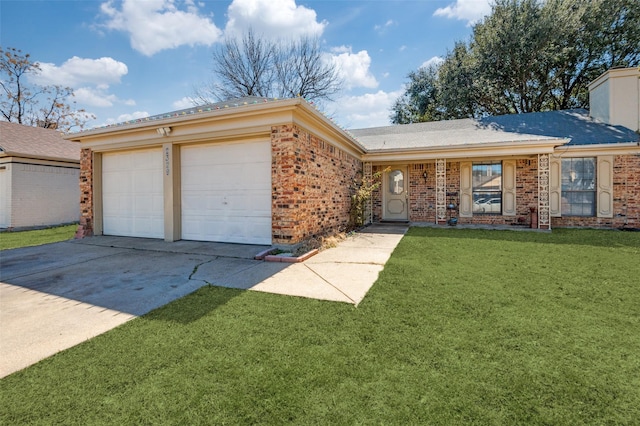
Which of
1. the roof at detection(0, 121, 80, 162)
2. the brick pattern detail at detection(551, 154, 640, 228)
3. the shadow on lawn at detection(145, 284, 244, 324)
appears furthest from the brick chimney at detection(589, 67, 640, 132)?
the roof at detection(0, 121, 80, 162)

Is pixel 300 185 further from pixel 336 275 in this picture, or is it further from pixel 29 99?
pixel 29 99

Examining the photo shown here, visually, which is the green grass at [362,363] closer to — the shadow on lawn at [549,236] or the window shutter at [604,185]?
the shadow on lawn at [549,236]

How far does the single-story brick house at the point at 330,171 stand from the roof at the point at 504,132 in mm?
63

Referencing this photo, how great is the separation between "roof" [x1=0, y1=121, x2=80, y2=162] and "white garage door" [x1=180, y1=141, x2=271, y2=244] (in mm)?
7675

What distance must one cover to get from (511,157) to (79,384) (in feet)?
38.4

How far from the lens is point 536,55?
622 inches

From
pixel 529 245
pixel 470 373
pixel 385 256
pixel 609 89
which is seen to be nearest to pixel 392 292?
pixel 470 373

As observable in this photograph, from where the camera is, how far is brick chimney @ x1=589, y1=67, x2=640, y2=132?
10.1 m

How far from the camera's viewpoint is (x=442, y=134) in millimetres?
11711

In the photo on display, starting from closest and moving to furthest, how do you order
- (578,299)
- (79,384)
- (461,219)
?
(79,384) → (578,299) → (461,219)

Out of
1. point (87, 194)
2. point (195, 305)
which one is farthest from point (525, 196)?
point (87, 194)

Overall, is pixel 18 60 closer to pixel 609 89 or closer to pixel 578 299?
pixel 578 299

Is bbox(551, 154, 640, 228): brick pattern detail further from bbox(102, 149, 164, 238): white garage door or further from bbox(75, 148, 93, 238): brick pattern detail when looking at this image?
bbox(75, 148, 93, 238): brick pattern detail

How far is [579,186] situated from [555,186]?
0.71 meters
